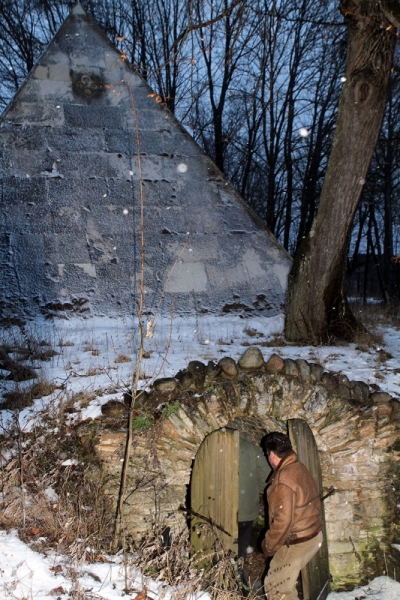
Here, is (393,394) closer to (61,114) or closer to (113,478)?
(113,478)

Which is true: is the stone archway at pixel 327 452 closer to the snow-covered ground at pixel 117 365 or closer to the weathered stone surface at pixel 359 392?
the weathered stone surface at pixel 359 392

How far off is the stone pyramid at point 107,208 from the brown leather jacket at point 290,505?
3985 mm

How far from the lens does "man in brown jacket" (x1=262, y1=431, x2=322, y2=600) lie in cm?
442

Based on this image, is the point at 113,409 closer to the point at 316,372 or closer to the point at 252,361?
the point at 252,361

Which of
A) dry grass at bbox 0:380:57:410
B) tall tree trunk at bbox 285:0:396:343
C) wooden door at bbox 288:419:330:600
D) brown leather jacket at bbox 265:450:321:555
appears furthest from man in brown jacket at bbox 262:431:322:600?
tall tree trunk at bbox 285:0:396:343

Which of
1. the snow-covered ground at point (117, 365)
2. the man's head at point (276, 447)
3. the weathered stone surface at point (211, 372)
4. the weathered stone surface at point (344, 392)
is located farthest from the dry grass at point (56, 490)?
the weathered stone surface at point (344, 392)

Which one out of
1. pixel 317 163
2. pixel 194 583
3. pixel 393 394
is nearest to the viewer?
pixel 194 583

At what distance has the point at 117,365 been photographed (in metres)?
6.14

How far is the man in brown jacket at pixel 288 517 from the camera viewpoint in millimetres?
4418

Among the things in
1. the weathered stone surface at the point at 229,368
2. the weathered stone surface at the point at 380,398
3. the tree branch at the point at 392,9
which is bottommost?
the weathered stone surface at the point at 380,398

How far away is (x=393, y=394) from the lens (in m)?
5.92

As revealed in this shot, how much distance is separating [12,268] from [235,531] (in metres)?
4.96

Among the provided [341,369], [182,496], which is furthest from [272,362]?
[182,496]

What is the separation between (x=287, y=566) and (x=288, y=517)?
61 centimetres
